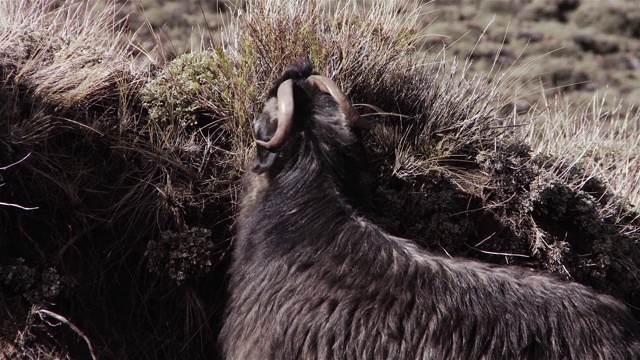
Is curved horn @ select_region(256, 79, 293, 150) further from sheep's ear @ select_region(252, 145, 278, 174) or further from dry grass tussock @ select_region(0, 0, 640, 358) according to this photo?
dry grass tussock @ select_region(0, 0, 640, 358)

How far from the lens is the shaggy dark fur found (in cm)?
404

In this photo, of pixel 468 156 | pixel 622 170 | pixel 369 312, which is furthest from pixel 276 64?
pixel 622 170

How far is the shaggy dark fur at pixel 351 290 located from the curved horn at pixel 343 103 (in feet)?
0.25

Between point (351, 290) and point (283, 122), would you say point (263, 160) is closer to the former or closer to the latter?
point (283, 122)

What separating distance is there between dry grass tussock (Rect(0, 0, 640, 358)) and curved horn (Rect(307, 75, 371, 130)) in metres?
1.06

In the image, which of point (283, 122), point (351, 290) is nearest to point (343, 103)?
point (283, 122)

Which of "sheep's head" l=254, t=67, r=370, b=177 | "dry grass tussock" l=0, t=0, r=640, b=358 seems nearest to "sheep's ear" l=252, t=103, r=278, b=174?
"sheep's head" l=254, t=67, r=370, b=177

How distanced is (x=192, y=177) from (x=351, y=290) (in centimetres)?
179

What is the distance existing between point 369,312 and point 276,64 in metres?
2.40

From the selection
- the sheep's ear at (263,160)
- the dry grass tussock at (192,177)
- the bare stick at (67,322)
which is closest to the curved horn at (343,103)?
the sheep's ear at (263,160)

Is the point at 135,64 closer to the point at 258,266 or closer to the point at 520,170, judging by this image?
the point at 258,266

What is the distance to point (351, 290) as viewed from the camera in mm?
4234

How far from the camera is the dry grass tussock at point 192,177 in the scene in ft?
16.7

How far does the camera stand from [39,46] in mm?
5773
